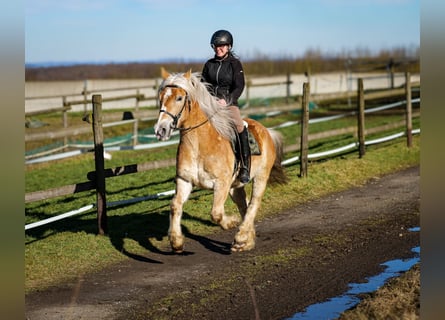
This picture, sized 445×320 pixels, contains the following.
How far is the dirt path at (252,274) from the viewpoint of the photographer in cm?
634

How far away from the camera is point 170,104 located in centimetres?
762

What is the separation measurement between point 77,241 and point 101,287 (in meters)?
2.01

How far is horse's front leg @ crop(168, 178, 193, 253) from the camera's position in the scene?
791 centimetres

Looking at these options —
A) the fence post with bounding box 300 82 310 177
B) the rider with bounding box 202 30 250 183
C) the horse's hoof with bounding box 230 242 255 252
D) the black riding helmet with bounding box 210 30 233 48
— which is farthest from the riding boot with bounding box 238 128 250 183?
the fence post with bounding box 300 82 310 177

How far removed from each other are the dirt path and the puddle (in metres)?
0.10

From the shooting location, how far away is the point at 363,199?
11.9 metres

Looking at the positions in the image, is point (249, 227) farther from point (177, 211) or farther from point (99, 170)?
point (99, 170)

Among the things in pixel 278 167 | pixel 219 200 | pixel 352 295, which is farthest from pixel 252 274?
pixel 278 167

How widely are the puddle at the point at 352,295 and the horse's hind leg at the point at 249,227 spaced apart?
168 centimetres

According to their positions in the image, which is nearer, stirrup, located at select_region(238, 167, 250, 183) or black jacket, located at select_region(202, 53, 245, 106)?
black jacket, located at select_region(202, 53, 245, 106)

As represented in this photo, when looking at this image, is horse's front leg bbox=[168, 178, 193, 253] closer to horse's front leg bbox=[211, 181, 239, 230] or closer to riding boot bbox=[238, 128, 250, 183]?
horse's front leg bbox=[211, 181, 239, 230]

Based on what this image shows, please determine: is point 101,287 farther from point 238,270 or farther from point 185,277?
point 238,270

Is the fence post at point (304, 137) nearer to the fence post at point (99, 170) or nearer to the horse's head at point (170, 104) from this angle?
the fence post at point (99, 170)
